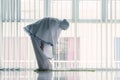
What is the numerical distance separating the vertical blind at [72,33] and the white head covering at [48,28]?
2.68 feet

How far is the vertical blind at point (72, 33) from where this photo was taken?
6.80 metres

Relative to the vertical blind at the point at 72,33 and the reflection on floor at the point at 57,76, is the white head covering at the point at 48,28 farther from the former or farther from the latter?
the vertical blind at the point at 72,33

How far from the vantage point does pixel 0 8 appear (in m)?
6.95

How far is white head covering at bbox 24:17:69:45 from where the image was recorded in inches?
237

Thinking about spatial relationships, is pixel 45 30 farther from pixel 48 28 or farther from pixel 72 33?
pixel 72 33

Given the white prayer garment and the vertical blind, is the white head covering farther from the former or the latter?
the vertical blind

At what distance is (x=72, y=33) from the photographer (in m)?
6.86

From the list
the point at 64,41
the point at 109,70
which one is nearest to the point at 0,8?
the point at 64,41

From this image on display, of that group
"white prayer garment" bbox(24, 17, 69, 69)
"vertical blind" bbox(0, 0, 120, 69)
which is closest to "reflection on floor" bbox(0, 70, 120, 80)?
"white prayer garment" bbox(24, 17, 69, 69)

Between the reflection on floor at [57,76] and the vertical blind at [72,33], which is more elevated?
the vertical blind at [72,33]

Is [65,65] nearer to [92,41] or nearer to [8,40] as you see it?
[92,41]

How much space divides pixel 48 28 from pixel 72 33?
961 mm

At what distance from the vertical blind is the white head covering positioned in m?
0.82

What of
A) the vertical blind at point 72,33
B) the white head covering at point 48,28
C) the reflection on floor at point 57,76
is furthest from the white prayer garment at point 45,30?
the vertical blind at point 72,33
